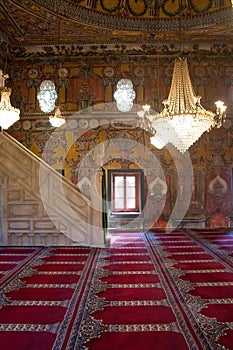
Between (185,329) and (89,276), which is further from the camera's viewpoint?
(89,276)

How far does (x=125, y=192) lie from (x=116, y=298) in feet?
18.8

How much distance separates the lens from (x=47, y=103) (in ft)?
28.0

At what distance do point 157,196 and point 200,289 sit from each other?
530 cm

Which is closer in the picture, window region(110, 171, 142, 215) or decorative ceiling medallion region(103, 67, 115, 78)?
window region(110, 171, 142, 215)

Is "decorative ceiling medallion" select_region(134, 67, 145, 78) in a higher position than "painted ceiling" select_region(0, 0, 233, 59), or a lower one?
lower

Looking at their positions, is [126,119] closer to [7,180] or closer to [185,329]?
[7,180]

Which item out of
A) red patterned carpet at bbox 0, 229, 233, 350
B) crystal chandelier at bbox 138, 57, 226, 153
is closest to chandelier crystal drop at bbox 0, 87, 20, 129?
red patterned carpet at bbox 0, 229, 233, 350

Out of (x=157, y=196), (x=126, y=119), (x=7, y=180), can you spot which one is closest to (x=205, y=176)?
(x=157, y=196)

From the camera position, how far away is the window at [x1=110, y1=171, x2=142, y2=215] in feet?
28.8

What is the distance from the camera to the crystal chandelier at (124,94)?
8.54m

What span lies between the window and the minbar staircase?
3021 mm

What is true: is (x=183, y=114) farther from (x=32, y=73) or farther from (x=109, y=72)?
(x=32, y=73)

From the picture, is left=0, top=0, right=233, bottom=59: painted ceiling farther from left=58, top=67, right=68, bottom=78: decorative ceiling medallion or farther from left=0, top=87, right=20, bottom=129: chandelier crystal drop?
left=0, top=87, right=20, bottom=129: chandelier crystal drop

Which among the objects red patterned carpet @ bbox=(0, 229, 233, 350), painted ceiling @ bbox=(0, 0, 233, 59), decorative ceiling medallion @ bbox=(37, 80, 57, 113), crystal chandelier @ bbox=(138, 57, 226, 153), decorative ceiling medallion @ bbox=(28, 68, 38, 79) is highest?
painted ceiling @ bbox=(0, 0, 233, 59)
